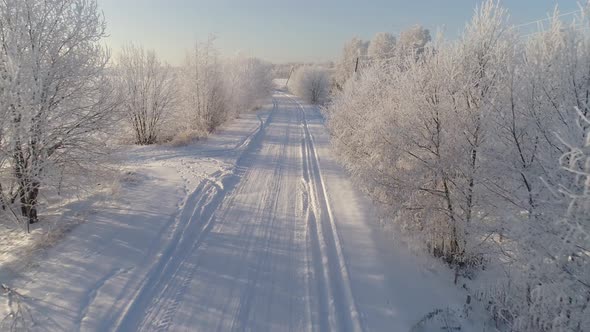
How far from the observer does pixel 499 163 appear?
4.92 m

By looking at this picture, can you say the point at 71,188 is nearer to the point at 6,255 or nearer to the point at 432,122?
the point at 6,255

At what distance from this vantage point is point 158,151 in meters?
14.9

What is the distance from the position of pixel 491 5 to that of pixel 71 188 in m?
9.36

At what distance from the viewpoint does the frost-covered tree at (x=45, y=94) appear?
5809mm

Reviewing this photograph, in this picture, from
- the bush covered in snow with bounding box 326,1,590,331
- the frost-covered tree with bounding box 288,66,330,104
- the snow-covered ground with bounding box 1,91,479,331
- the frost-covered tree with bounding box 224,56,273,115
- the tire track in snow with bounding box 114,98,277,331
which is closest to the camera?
the bush covered in snow with bounding box 326,1,590,331

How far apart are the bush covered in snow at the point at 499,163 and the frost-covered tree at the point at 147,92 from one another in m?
14.3

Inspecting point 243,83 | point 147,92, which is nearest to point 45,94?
point 147,92

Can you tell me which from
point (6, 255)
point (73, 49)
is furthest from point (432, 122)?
point (6, 255)

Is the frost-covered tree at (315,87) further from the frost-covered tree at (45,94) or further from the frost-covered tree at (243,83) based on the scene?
the frost-covered tree at (45,94)

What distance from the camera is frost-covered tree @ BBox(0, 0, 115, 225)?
19.1ft

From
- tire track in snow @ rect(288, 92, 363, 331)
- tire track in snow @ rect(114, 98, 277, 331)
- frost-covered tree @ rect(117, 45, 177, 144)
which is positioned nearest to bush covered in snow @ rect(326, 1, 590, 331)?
tire track in snow @ rect(288, 92, 363, 331)

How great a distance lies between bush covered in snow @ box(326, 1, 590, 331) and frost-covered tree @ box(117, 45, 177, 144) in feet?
47.1

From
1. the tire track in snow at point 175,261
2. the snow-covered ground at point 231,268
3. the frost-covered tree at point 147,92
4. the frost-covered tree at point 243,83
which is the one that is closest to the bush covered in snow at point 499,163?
the snow-covered ground at point 231,268

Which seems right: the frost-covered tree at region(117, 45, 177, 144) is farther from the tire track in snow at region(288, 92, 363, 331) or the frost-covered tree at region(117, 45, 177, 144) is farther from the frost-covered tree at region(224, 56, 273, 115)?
the tire track in snow at region(288, 92, 363, 331)
